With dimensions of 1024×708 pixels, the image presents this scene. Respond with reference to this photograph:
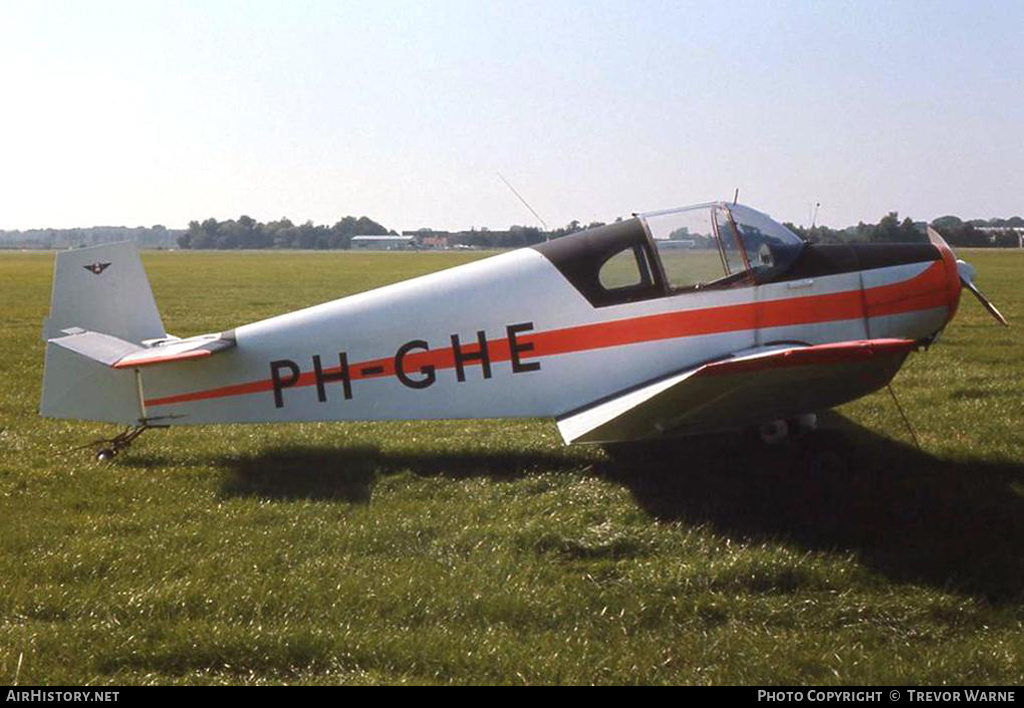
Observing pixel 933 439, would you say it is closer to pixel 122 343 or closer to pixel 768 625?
pixel 768 625

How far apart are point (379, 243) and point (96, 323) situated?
7792 cm

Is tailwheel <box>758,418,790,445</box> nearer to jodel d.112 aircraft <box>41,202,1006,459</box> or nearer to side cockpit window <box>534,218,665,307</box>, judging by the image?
jodel d.112 aircraft <box>41,202,1006,459</box>

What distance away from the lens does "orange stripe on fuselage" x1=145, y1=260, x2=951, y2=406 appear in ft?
20.8

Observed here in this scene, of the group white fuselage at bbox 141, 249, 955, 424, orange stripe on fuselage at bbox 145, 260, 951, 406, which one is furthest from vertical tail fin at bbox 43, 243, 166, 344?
orange stripe on fuselage at bbox 145, 260, 951, 406

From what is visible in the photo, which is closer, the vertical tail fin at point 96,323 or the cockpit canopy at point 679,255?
the cockpit canopy at point 679,255

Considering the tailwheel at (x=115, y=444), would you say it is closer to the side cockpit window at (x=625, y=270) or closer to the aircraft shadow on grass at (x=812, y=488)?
the aircraft shadow on grass at (x=812, y=488)

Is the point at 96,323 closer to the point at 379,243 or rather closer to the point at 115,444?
the point at 115,444

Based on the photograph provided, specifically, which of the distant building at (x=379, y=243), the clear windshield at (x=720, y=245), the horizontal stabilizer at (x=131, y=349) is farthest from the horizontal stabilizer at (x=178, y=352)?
the distant building at (x=379, y=243)

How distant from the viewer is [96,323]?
7.20 meters

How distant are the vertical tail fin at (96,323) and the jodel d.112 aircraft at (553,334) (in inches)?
0.8

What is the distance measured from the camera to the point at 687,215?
671cm

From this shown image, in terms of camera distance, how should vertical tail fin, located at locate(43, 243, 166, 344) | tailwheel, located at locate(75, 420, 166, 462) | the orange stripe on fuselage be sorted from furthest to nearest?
vertical tail fin, located at locate(43, 243, 166, 344)
tailwheel, located at locate(75, 420, 166, 462)
the orange stripe on fuselage

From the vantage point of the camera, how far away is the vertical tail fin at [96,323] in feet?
22.1
